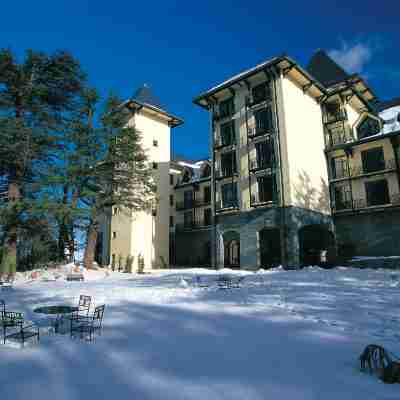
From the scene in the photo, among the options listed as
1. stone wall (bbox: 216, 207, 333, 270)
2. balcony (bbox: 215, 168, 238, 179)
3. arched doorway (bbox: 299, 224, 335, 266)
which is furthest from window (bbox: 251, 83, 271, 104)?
arched doorway (bbox: 299, 224, 335, 266)

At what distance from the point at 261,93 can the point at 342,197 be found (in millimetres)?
12402

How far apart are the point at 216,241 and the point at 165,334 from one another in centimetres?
2124

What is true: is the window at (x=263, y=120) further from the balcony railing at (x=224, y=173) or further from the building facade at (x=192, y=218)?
the building facade at (x=192, y=218)

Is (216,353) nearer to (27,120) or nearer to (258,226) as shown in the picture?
(258,226)

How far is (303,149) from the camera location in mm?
27781

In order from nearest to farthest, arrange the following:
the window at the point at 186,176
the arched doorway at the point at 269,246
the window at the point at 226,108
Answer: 1. the arched doorway at the point at 269,246
2. the window at the point at 226,108
3. the window at the point at 186,176

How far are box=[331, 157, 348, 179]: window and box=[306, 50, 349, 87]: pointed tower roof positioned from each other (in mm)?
9266

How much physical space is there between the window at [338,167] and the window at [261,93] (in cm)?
920

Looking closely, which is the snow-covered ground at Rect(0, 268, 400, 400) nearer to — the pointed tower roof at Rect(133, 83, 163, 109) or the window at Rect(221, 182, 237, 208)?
the window at Rect(221, 182, 237, 208)

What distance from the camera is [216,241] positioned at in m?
28.8

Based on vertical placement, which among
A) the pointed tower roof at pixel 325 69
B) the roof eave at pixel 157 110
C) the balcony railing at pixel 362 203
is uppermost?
the pointed tower roof at pixel 325 69

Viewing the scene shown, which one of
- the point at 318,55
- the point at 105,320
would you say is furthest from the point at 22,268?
the point at 318,55

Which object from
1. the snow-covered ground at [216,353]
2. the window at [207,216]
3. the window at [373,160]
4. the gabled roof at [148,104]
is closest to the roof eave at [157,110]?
the gabled roof at [148,104]

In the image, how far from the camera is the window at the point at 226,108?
30892 mm
